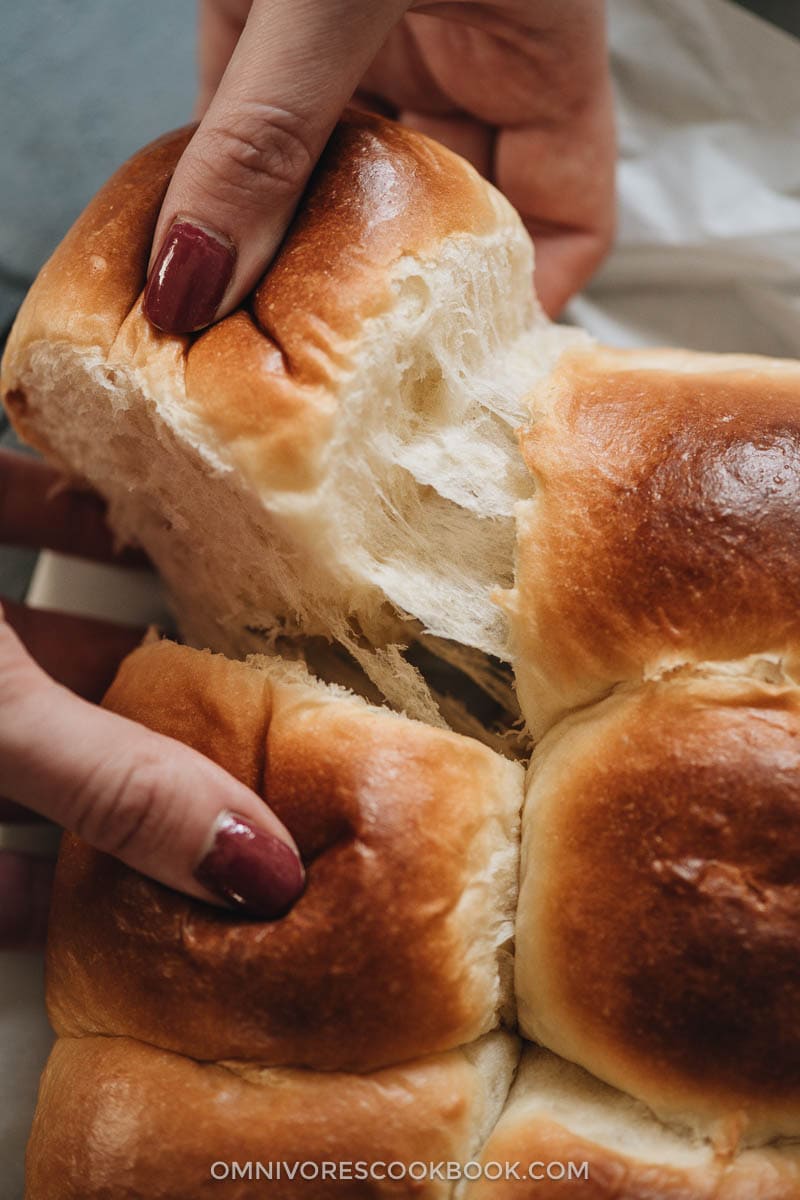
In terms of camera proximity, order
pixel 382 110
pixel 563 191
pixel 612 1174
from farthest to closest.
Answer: pixel 382 110 < pixel 563 191 < pixel 612 1174

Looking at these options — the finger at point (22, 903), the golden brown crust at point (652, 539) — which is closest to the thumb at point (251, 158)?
the golden brown crust at point (652, 539)

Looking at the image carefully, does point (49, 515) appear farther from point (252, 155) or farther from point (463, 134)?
point (463, 134)

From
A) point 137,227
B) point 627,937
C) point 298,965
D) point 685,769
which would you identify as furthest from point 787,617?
point 137,227

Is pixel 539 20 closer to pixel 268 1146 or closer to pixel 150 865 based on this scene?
pixel 150 865

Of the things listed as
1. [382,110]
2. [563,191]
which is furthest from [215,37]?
[563,191]

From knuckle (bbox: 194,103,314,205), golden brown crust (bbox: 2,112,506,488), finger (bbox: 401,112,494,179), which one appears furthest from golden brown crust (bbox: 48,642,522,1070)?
finger (bbox: 401,112,494,179)

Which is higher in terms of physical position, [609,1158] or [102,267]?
[102,267]

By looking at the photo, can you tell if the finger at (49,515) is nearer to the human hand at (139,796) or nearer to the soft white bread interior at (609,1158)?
the human hand at (139,796)
